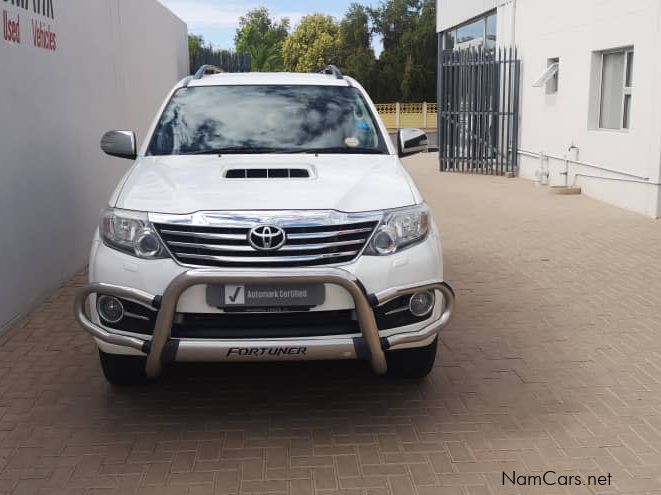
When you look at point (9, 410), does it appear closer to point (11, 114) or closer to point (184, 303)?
point (184, 303)

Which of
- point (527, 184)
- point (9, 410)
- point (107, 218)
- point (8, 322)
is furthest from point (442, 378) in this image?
point (527, 184)

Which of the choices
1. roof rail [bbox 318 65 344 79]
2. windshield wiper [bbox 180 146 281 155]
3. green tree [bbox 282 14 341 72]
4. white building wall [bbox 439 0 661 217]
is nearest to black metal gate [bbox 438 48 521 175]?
white building wall [bbox 439 0 661 217]

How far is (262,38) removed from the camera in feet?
258

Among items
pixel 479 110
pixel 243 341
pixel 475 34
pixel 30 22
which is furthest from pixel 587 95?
pixel 243 341

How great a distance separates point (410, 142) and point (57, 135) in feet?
11.4

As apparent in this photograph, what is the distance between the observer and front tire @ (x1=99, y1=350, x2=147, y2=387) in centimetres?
446

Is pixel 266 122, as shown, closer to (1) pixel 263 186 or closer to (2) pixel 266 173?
(2) pixel 266 173

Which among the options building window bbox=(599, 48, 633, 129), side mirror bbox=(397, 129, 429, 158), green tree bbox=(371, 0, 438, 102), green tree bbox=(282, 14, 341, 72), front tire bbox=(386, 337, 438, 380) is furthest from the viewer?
green tree bbox=(282, 14, 341, 72)

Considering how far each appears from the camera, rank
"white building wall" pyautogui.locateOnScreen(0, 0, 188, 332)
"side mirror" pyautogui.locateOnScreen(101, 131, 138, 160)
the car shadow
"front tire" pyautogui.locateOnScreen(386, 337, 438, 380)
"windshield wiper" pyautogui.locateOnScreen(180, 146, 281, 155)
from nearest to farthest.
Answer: the car shadow, "front tire" pyautogui.locateOnScreen(386, 337, 438, 380), "windshield wiper" pyautogui.locateOnScreen(180, 146, 281, 155), "side mirror" pyautogui.locateOnScreen(101, 131, 138, 160), "white building wall" pyautogui.locateOnScreen(0, 0, 188, 332)

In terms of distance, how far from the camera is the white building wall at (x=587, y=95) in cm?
1085

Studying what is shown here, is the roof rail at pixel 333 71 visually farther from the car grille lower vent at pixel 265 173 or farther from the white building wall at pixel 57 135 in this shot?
the white building wall at pixel 57 135

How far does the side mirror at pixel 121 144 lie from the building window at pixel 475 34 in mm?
13765

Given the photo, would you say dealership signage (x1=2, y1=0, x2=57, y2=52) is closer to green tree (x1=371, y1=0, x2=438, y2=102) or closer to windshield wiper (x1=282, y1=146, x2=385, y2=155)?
windshield wiper (x1=282, y1=146, x2=385, y2=155)

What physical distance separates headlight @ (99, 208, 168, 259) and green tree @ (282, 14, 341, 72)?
49.1 metres
